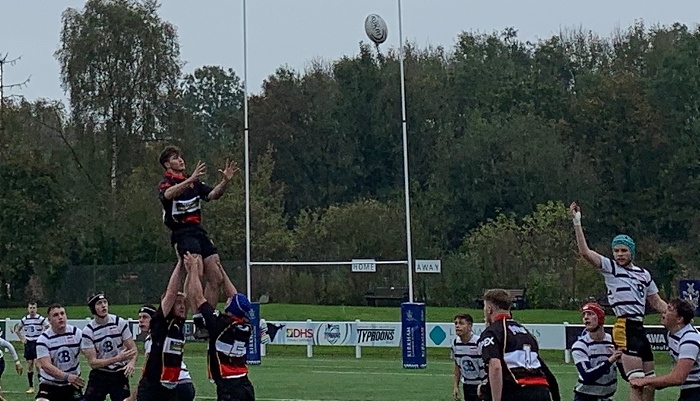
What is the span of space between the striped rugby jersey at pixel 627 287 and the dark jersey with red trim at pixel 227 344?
13.8 ft

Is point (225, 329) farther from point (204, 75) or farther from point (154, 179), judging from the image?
point (204, 75)

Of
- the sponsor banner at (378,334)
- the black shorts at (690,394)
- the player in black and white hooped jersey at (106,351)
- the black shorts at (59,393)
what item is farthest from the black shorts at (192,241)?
the sponsor banner at (378,334)

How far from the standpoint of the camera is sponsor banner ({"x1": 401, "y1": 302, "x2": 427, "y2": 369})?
30859mm

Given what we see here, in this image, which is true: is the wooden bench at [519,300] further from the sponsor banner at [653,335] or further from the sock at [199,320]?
the sock at [199,320]

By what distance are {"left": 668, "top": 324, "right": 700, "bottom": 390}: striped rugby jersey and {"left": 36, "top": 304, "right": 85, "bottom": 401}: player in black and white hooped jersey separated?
7.25 metres

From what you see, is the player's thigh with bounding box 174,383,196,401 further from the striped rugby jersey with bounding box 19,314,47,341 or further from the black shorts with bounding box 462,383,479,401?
the striped rugby jersey with bounding box 19,314,47,341

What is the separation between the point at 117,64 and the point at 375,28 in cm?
3338

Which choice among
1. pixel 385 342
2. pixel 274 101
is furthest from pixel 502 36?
pixel 385 342

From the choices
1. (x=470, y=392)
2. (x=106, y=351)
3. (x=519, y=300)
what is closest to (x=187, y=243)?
(x=106, y=351)

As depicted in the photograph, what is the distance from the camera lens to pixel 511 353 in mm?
10836

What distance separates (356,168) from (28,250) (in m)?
17.0

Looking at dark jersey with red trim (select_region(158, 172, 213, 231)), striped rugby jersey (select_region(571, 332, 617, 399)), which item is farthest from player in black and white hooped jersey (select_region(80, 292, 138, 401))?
striped rugby jersey (select_region(571, 332, 617, 399))

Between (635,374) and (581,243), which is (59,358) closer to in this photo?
(581,243)

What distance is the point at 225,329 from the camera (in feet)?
39.4
